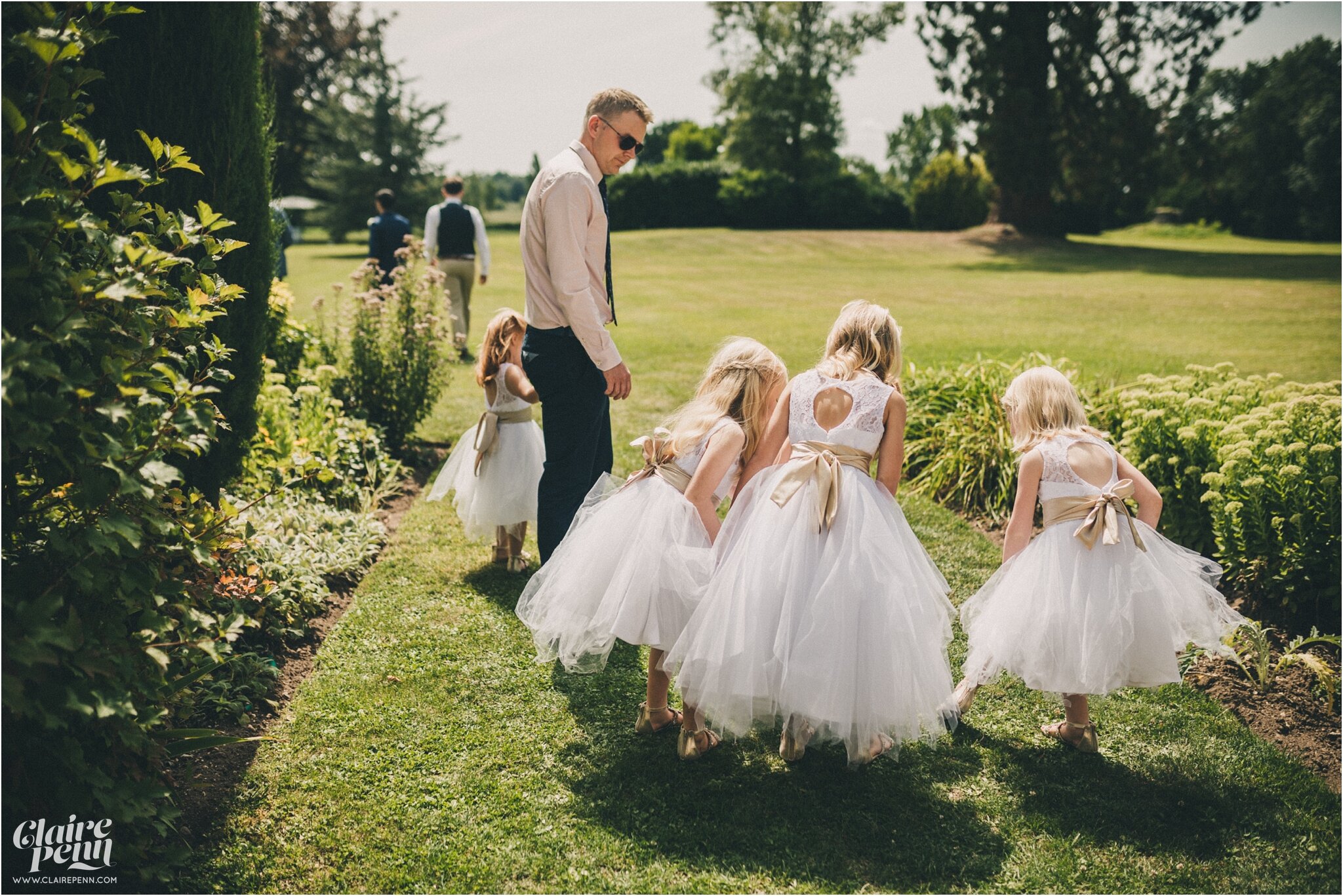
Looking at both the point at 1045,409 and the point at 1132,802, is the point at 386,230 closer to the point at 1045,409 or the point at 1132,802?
the point at 1045,409

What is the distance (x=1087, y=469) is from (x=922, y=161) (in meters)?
106

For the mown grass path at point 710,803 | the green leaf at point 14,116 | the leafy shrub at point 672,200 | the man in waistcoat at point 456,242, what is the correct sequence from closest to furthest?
the green leaf at point 14,116 < the mown grass path at point 710,803 < the man in waistcoat at point 456,242 < the leafy shrub at point 672,200

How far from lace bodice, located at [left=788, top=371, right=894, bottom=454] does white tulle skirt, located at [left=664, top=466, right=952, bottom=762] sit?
0.82 ft

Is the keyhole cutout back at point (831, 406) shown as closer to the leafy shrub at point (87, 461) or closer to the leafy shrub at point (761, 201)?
the leafy shrub at point (87, 461)

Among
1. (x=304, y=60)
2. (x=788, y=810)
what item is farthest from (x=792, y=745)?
(x=304, y=60)

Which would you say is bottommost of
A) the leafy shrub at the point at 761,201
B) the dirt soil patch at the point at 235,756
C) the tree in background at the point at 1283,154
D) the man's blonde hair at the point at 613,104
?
the dirt soil patch at the point at 235,756

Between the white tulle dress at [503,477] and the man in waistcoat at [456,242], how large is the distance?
5.88 meters

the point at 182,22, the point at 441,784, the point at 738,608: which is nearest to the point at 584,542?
the point at 738,608

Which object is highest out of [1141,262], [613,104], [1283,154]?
[1283,154]

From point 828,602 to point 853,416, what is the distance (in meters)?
0.78

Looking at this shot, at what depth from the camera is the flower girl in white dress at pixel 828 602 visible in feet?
9.66

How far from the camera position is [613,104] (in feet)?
13.1

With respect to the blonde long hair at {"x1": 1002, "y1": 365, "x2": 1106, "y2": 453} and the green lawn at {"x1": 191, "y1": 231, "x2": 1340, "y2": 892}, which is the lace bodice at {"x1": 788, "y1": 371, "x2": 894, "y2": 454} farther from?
the green lawn at {"x1": 191, "y1": 231, "x2": 1340, "y2": 892}

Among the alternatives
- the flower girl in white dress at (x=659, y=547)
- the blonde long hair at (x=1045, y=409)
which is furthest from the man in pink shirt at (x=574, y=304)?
the blonde long hair at (x=1045, y=409)
